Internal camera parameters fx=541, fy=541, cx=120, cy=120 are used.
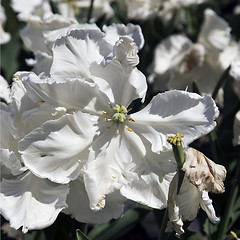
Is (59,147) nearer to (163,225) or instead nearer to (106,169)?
(106,169)

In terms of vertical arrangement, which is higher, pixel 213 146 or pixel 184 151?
pixel 184 151

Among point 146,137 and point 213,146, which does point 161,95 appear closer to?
point 146,137

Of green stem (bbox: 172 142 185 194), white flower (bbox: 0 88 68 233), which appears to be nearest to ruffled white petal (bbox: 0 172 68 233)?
white flower (bbox: 0 88 68 233)

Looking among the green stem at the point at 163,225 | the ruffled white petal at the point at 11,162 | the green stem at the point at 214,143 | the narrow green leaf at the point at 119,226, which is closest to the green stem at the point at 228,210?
the green stem at the point at 214,143

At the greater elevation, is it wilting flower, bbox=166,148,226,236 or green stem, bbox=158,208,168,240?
wilting flower, bbox=166,148,226,236

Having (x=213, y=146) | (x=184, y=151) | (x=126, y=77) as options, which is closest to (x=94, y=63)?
(x=126, y=77)

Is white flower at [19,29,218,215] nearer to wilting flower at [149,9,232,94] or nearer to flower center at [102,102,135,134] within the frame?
flower center at [102,102,135,134]

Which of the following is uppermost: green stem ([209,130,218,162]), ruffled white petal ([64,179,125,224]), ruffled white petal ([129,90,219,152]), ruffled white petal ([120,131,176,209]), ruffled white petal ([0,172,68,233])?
ruffled white petal ([129,90,219,152])
